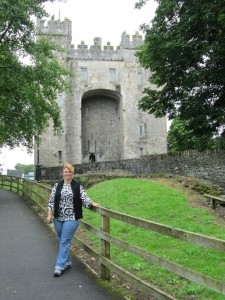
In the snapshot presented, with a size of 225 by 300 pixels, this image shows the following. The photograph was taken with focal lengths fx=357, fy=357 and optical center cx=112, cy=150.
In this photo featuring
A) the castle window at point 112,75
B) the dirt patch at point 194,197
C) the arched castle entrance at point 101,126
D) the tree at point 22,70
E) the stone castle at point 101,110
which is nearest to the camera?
the dirt patch at point 194,197

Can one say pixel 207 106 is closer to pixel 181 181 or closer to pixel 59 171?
pixel 181 181

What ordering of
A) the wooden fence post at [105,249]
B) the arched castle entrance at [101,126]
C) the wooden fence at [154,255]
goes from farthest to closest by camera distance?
the arched castle entrance at [101,126] → the wooden fence post at [105,249] → the wooden fence at [154,255]

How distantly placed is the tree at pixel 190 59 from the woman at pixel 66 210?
1308 centimetres

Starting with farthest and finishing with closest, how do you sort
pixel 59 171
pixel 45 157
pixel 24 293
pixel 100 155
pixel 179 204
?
pixel 100 155 < pixel 45 157 < pixel 59 171 < pixel 179 204 < pixel 24 293

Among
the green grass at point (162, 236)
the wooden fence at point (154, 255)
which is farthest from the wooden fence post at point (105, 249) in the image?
the green grass at point (162, 236)

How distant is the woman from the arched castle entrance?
46383mm

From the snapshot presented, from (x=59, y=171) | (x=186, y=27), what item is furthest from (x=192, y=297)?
(x=59, y=171)

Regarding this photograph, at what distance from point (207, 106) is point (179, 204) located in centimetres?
779

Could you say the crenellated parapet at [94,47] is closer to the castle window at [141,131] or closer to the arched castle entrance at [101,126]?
the arched castle entrance at [101,126]

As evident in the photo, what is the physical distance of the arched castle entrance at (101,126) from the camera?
5309 cm

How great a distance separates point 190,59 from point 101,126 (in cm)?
3542

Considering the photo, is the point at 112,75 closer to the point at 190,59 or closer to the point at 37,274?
the point at 190,59

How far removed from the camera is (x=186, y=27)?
18594 millimetres

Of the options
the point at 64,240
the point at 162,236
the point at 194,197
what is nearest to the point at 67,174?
the point at 64,240
